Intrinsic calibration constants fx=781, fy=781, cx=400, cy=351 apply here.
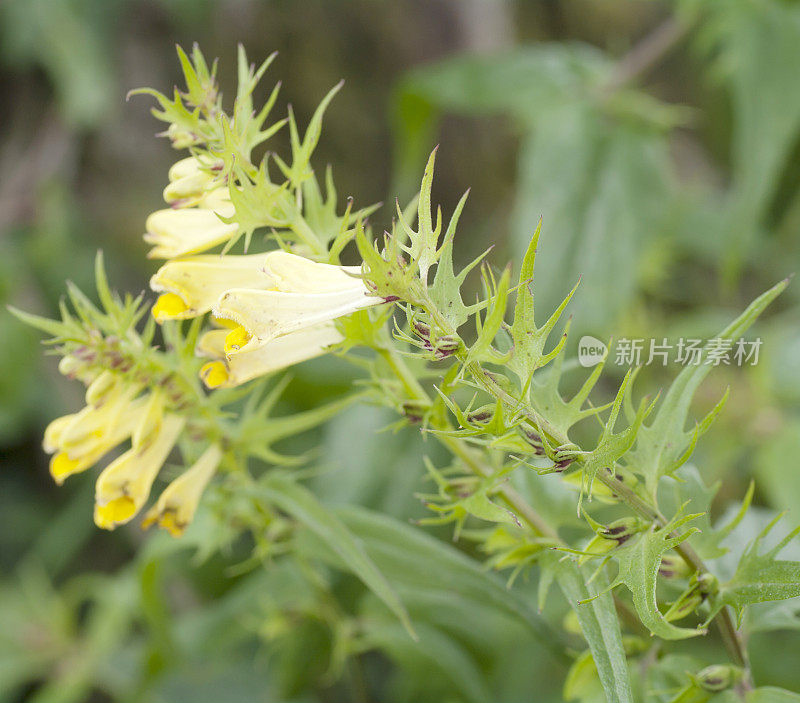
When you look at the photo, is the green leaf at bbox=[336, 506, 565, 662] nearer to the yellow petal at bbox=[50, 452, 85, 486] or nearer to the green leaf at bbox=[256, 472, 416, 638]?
the green leaf at bbox=[256, 472, 416, 638]

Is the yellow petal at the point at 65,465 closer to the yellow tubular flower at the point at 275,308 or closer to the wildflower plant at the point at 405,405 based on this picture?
the wildflower plant at the point at 405,405

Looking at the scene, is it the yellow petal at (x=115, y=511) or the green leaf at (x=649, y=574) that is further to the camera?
the yellow petal at (x=115, y=511)

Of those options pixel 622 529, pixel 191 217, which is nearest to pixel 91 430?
pixel 191 217

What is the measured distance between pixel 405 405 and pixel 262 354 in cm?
7

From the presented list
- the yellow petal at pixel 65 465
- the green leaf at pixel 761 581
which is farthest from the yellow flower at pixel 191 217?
the green leaf at pixel 761 581

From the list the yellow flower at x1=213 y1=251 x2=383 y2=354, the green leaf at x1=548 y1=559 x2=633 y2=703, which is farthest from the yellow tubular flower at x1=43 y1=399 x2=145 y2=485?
the green leaf at x1=548 y1=559 x2=633 y2=703

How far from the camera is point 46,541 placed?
1.18 meters

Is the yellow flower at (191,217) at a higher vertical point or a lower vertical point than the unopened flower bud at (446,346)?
higher

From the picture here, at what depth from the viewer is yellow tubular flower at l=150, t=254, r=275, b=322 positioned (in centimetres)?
33

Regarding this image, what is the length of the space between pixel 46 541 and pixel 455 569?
978 mm

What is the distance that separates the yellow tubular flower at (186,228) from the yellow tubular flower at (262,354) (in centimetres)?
4

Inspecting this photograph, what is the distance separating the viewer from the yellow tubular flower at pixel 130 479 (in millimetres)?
373

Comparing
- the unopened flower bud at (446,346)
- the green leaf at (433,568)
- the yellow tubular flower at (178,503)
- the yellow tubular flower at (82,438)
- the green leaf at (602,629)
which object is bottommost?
the green leaf at (433,568)

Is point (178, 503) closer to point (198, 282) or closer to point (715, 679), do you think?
point (198, 282)
